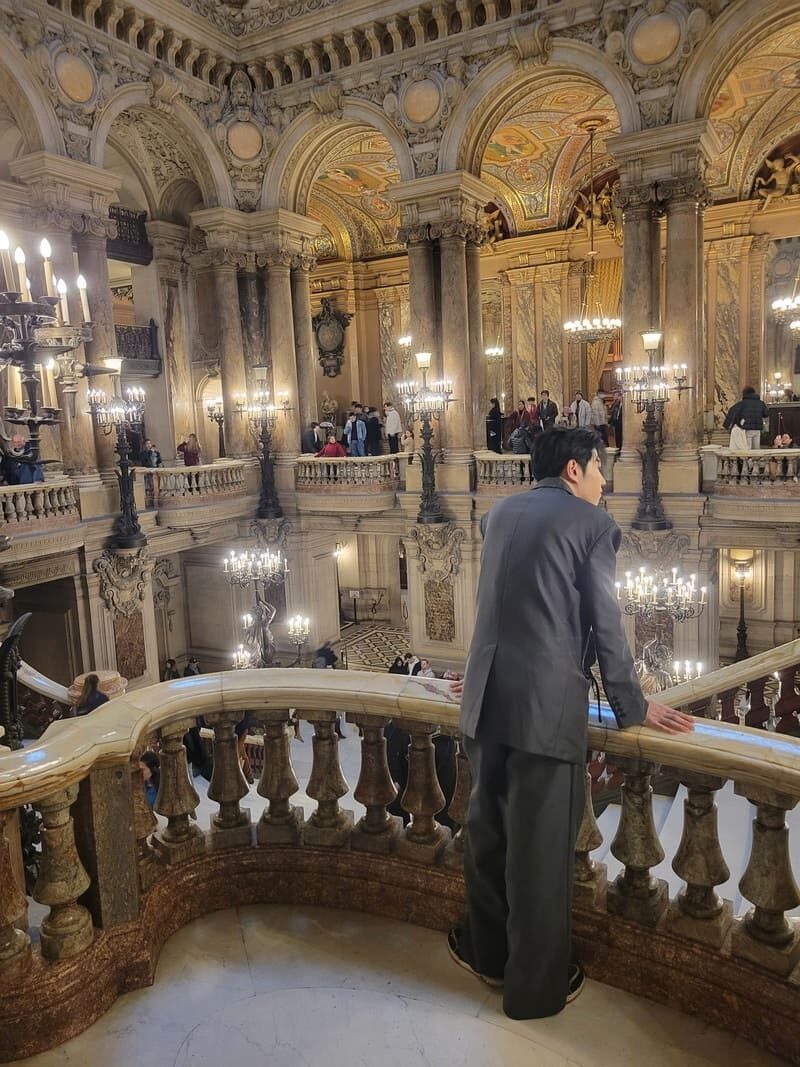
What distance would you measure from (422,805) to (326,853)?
0.44 metres

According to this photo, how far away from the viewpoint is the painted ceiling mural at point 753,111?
15.2m

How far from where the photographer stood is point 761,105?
1722 centimetres

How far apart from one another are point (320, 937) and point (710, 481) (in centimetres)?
1179

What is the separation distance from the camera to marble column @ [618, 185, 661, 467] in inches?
518

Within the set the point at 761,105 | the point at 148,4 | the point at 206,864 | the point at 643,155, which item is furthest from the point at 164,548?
the point at 761,105

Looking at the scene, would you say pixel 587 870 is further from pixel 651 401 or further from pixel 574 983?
pixel 651 401

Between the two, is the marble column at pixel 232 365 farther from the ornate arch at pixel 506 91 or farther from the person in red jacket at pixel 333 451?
the ornate arch at pixel 506 91

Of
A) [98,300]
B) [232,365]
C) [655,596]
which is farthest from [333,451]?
[655,596]

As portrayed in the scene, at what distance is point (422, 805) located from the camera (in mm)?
3092

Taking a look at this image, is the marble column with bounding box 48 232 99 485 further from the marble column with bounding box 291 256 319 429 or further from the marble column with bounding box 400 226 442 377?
the marble column with bounding box 400 226 442 377

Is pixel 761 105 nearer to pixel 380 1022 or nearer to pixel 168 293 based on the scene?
pixel 168 293

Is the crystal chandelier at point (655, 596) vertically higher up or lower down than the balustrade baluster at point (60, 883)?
lower down

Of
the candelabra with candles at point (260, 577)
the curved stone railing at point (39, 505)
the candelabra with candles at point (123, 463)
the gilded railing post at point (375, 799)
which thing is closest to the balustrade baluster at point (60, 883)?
the gilded railing post at point (375, 799)

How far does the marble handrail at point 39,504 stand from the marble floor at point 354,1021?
9919 millimetres
